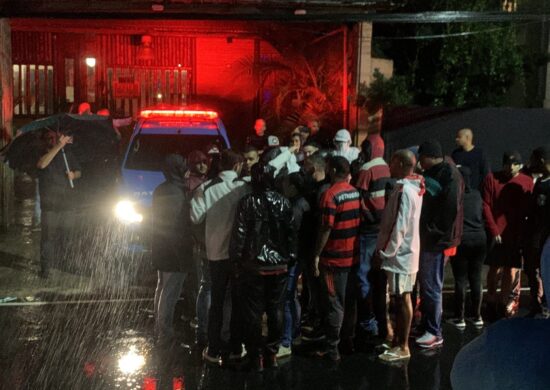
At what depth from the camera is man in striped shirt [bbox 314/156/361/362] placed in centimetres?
688

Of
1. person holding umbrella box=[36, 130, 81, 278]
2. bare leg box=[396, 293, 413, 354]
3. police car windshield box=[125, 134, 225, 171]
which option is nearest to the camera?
bare leg box=[396, 293, 413, 354]

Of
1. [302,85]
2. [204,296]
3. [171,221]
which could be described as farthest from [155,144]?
[302,85]

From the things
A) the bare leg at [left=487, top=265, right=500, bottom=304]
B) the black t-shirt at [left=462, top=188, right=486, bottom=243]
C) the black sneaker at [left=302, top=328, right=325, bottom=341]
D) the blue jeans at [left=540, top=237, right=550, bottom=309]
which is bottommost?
the black sneaker at [left=302, top=328, right=325, bottom=341]

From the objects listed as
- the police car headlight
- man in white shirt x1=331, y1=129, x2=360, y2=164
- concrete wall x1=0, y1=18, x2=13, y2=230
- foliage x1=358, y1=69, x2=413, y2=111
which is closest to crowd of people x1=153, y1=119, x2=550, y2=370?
man in white shirt x1=331, y1=129, x2=360, y2=164

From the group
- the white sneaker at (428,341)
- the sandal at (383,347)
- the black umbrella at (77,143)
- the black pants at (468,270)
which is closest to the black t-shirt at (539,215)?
the black pants at (468,270)

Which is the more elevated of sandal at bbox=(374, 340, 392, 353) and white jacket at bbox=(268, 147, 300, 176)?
white jacket at bbox=(268, 147, 300, 176)

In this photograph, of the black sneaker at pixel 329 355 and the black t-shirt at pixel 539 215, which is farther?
the black t-shirt at pixel 539 215

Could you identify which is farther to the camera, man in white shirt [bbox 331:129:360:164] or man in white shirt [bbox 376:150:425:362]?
man in white shirt [bbox 331:129:360:164]

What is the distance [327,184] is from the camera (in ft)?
23.5

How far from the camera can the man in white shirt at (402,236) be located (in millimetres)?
6758

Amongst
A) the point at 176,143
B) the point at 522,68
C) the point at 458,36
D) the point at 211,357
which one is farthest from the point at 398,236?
the point at 522,68

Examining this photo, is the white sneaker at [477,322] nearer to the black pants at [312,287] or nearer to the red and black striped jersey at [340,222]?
the black pants at [312,287]

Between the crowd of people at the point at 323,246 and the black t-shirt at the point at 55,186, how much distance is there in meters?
3.06

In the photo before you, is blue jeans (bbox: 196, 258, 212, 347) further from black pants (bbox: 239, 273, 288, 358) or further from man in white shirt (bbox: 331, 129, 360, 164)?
man in white shirt (bbox: 331, 129, 360, 164)
